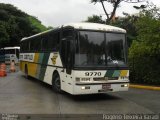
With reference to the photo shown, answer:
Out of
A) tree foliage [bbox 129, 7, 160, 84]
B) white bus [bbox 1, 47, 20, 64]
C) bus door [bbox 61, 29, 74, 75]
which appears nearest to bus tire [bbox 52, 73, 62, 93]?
bus door [bbox 61, 29, 74, 75]

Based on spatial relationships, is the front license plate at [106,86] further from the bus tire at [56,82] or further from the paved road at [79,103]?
the bus tire at [56,82]

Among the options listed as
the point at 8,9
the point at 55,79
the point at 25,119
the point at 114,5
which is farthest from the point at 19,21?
the point at 25,119

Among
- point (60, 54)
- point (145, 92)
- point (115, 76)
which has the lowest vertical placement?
point (145, 92)

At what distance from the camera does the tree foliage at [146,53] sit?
1684 centimetres

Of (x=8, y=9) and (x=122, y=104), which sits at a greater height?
(x=8, y=9)

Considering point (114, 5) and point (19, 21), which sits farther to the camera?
point (19, 21)

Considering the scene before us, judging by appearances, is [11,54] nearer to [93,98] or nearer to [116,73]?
[93,98]

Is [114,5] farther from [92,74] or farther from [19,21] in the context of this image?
[19,21]

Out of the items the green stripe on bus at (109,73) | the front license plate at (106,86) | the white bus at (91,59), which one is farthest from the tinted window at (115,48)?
the front license plate at (106,86)

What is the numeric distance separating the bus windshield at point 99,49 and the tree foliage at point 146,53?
173 inches

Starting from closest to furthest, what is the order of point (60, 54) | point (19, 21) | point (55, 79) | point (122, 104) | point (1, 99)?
point (122, 104)
point (1, 99)
point (60, 54)
point (55, 79)
point (19, 21)

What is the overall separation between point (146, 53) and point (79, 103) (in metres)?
6.77

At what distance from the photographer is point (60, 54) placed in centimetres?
1348

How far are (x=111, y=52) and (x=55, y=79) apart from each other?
3.25 metres
